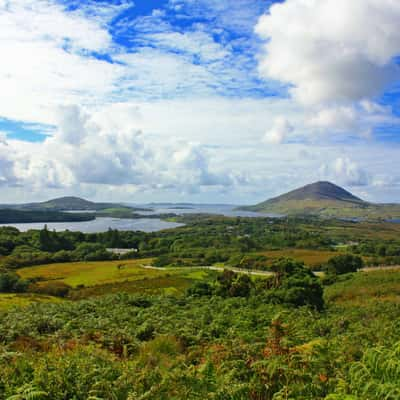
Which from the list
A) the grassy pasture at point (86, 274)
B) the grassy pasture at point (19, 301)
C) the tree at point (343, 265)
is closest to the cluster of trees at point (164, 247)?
the tree at point (343, 265)

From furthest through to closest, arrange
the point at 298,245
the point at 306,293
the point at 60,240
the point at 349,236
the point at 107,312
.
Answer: the point at 349,236, the point at 298,245, the point at 60,240, the point at 306,293, the point at 107,312

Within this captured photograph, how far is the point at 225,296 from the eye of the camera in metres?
32.5

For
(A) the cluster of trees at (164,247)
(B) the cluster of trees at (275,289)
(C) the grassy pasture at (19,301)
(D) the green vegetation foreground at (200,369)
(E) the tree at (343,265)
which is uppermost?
(D) the green vegetation foreground at (200,369)

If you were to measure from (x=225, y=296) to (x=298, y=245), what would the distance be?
104 metres

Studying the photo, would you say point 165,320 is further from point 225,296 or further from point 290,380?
point 225,296

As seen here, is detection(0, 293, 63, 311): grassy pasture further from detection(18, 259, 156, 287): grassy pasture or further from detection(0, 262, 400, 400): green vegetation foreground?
detection(18, 259, 156, 287): grassy pasture

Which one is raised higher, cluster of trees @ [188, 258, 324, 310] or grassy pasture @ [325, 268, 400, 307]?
cluster of trees @ [188, 258, 324, 310]

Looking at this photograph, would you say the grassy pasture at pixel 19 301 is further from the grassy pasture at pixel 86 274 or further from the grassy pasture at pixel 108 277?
the grassy pasture at pixel 86 274

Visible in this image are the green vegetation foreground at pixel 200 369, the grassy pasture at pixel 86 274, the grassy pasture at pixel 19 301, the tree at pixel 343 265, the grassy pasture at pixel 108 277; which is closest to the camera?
the green vegetation foreground at pixel 200 369

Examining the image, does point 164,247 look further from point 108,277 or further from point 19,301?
point 19,301

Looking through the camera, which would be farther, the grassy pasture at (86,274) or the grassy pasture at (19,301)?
the grassy pasture at (86,274)

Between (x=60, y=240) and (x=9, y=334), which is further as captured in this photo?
(x=60, y=240)

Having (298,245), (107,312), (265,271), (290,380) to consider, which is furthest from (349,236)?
(290,380)

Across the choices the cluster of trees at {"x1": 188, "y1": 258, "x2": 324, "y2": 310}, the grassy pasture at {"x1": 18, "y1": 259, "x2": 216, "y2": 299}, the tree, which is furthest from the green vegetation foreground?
the tree
